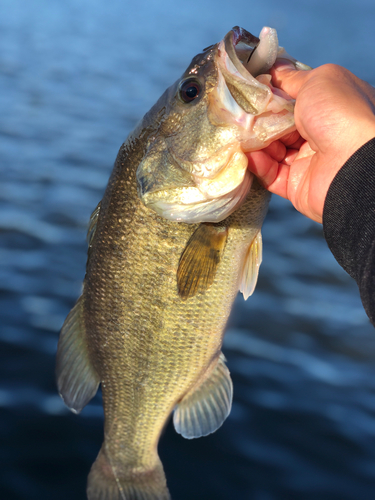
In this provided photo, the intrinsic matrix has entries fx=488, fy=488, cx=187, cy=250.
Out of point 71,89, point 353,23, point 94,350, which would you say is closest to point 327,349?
point 94,350

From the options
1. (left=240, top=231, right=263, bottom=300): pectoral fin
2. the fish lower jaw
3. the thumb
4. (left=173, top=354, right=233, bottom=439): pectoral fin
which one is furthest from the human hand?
(left=173, top=354, right=233, bottom=439): pectoral fin

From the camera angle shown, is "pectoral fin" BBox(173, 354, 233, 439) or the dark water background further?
the dark water background

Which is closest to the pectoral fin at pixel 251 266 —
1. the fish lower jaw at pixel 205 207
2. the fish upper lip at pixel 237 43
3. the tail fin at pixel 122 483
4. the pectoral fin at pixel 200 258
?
the pectoral fin at pixel 200 258

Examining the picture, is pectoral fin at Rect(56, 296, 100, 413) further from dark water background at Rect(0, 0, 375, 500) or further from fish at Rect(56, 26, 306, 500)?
dark water background at Rect(0, 0, 375, 500)

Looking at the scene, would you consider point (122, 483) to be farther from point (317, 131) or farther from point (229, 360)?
point (317, 131)

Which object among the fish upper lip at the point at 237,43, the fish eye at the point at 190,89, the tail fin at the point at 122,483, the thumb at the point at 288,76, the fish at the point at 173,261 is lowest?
the tail fin at the point at 122,483

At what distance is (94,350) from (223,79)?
1498 mm

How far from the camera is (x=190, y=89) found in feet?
6.59

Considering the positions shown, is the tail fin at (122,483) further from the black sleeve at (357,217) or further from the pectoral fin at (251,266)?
the black sleeve at (357,217)

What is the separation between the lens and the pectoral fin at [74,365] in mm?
2578

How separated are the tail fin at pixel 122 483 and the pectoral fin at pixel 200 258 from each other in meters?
1.21

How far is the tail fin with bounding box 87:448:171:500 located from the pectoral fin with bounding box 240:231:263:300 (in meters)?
1.24

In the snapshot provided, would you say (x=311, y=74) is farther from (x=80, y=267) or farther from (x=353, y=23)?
(x=353, y=23)

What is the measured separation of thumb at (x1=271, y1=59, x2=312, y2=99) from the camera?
1.99m
